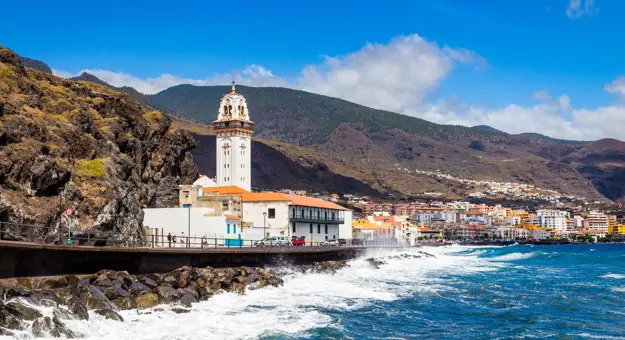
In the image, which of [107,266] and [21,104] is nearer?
[107,266]

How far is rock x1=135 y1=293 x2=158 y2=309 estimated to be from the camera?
28.1 meters

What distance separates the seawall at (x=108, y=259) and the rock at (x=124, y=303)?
3681mm

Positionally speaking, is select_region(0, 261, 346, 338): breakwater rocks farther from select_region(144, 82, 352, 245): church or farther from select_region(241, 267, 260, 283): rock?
select_region(144, 82, 352, 245): church

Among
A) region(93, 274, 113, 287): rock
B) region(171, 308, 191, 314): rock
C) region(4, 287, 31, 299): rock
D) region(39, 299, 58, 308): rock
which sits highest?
region(4, 287, 31, 299): rock

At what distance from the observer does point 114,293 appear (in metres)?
27.7

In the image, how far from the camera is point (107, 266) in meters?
32.6

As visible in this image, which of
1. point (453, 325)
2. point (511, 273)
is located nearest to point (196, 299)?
point (453, 325)

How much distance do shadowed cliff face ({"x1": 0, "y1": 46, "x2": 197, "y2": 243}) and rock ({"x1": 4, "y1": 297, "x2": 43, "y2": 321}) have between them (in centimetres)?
1127

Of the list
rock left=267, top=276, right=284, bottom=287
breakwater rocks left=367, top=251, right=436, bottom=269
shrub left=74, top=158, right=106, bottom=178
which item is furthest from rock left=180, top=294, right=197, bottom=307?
breakwater rocks left=367, top=251, right=436, bottom=269

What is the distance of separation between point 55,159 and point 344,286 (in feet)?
69.5

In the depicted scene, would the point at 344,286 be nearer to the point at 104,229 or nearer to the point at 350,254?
the point at 104,229

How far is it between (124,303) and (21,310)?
6425 mm

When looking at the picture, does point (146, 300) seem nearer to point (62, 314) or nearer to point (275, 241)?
point (62, 314)

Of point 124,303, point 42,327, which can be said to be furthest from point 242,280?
point 42,327
